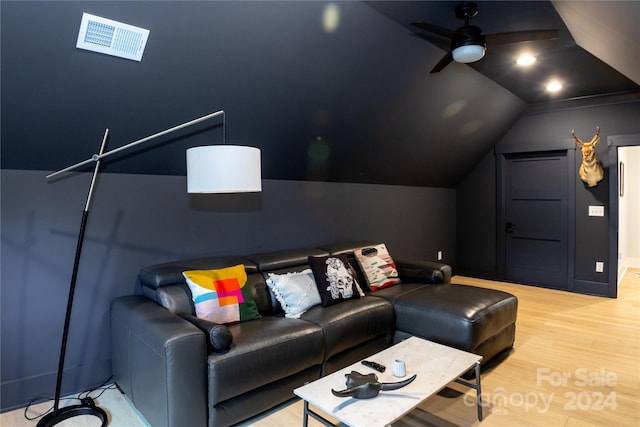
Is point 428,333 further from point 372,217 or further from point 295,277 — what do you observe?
point 372,217

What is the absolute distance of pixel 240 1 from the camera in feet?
7.11

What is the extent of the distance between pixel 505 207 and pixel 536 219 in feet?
1.48

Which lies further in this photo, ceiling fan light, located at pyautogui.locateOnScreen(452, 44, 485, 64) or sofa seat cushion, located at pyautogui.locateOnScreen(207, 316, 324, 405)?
ceiling fan light, located at pyautogui.locateOnScreen(452, 44, 485, 64)

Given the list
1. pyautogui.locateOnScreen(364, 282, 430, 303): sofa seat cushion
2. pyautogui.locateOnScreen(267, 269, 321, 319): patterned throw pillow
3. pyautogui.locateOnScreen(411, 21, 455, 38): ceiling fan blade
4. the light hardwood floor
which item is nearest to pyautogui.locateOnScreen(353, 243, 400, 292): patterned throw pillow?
pyautogui.locateOnScreen(364, 282, 430, 303): sofa seat cushion

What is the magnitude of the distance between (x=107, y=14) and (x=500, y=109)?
4560 mm

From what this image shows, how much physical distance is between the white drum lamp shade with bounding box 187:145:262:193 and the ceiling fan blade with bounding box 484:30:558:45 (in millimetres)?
1832

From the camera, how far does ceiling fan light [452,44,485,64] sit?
8.36 feet

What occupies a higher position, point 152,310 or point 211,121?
point 211,121

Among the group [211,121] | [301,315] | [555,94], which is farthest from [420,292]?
[555,94]

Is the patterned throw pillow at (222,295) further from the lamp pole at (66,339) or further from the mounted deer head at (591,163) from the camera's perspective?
the mounted deer head at (591,163)

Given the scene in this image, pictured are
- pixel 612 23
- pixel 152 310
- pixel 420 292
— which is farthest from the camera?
pixel 420 292

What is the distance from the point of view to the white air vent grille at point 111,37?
1921 mm

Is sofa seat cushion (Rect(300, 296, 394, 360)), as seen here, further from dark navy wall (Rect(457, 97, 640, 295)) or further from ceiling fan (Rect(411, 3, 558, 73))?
dark navy wall (Rect(457, 97, 640, 295))

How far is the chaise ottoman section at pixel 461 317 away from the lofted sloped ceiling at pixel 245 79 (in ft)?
5.54
